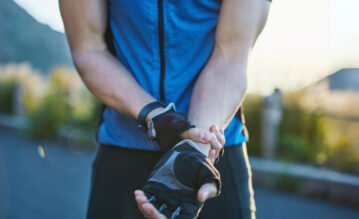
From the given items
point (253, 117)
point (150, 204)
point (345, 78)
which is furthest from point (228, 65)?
point (345, 78)

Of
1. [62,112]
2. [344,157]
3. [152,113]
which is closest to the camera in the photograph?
[152,113]

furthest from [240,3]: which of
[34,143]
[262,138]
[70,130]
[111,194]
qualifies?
[34,143]

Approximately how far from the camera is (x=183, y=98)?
1405 mm

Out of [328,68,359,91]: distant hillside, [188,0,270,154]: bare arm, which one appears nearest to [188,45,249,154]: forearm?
[188,0,270,154]: bare arm

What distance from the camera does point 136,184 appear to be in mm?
1381

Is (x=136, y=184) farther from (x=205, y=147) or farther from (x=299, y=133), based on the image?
(x=299, y=133)

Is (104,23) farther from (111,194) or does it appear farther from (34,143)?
(34,143)

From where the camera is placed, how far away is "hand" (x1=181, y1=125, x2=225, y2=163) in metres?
1.15

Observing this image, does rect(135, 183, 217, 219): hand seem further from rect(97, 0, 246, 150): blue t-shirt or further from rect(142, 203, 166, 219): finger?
rect(97, 0, 246, 150): blue t-shirt

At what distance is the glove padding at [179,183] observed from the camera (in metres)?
1.06

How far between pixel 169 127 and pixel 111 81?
0.32 m

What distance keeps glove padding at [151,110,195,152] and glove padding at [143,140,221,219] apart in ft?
0.21

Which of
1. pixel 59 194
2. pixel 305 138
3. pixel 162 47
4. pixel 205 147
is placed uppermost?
pixel 162 47

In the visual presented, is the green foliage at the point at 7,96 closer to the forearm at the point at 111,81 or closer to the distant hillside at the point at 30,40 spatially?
the forearm at the point at 111,81
